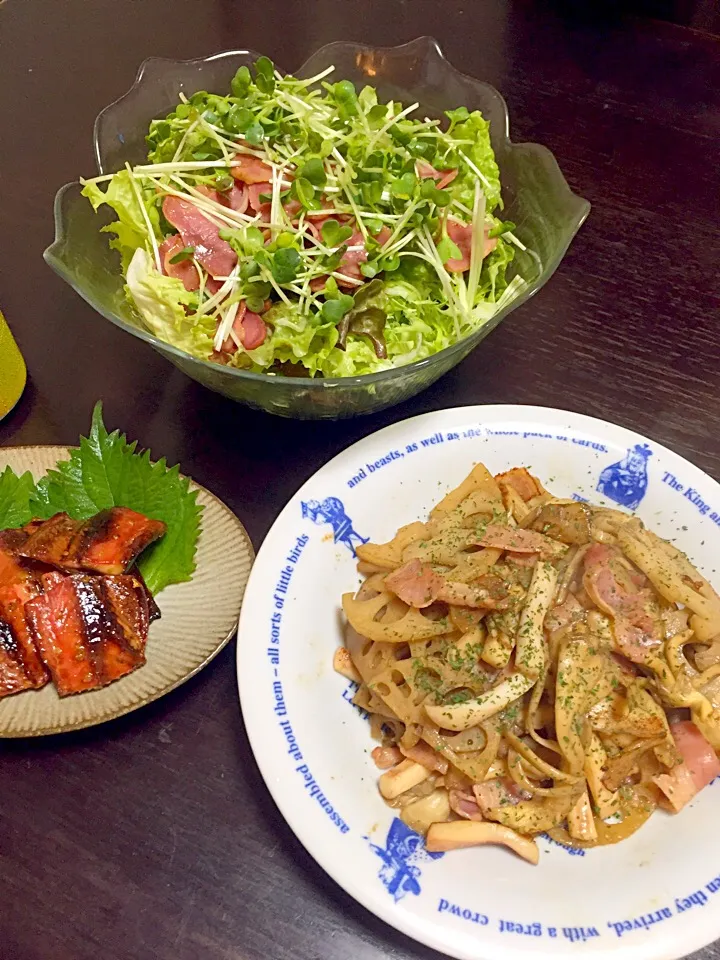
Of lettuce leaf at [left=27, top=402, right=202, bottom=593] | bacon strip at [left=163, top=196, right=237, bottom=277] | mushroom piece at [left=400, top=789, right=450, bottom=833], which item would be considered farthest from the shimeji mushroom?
bacon strip at [left=163, top=196, right=237, bottom=277]

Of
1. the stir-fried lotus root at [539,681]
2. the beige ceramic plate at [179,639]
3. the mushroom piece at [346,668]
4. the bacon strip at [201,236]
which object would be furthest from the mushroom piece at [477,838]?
the bacon strip at [201,236]

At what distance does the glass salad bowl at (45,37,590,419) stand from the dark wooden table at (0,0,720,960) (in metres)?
0.28

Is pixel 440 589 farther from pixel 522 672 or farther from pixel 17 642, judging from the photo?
pixel 17 642

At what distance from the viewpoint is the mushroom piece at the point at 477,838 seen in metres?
1.27

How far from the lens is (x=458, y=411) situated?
1726 mm

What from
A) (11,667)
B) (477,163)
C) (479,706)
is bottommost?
(11,667)

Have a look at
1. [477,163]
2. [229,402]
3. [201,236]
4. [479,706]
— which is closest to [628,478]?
[479,706]

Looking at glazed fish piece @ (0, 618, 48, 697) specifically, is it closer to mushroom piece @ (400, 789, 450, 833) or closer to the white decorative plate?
the white decorative plate

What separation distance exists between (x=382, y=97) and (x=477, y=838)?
75.8 inches

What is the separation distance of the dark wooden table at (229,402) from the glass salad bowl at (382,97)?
0.92 ft

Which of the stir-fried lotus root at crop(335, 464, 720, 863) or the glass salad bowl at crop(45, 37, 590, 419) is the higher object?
the glass salad bowl at crop(45, 37, 590, 419)

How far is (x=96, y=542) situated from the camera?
63.8 inches

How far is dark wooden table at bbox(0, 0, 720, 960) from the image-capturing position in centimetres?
134

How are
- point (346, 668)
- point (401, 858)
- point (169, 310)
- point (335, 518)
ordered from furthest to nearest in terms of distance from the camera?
point (169, 310)
point (335, 518)
point (346, 668)
point (401, 858)
